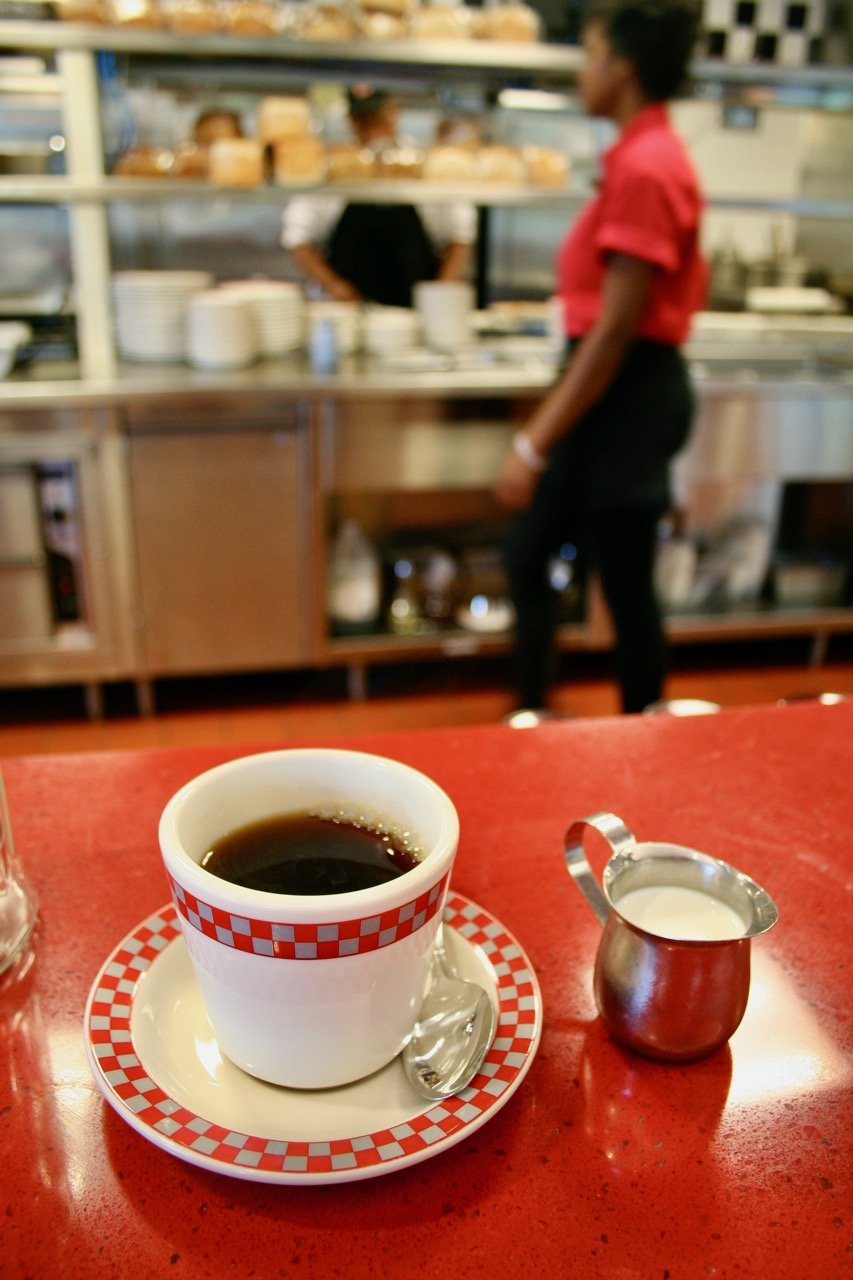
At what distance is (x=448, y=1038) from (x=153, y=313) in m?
2.46

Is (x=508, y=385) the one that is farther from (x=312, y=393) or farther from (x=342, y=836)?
(x=342, y=836)

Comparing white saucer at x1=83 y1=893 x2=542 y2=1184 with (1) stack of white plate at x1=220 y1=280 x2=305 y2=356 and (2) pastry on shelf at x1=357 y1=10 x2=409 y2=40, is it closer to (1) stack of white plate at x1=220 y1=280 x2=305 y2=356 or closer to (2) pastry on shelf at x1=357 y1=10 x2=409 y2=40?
(1) stack of white plate at x1=220 y1=280 x2=305 y2=356

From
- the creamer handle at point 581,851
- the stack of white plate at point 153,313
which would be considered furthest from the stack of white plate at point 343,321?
the creamer handle at point 581,851

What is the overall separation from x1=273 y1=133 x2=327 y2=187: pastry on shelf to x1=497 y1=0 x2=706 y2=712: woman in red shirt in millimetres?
839

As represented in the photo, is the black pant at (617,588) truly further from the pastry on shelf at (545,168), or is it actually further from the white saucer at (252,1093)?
the white saucer at (252,1093)

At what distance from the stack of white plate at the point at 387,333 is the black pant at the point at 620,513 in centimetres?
83

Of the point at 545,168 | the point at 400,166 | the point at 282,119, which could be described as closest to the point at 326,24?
the point at 282,119

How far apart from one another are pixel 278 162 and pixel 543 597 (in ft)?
4.41

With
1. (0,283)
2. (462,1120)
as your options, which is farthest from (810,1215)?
(0,283)

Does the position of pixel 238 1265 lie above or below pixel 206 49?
below

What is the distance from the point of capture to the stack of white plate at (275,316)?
2857mm

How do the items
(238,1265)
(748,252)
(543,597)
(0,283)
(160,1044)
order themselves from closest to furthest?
(238,1265), (160,1044), (543,597), (0,283), (748,252)

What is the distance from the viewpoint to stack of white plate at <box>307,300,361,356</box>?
288cm

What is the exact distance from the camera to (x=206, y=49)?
2.47m
